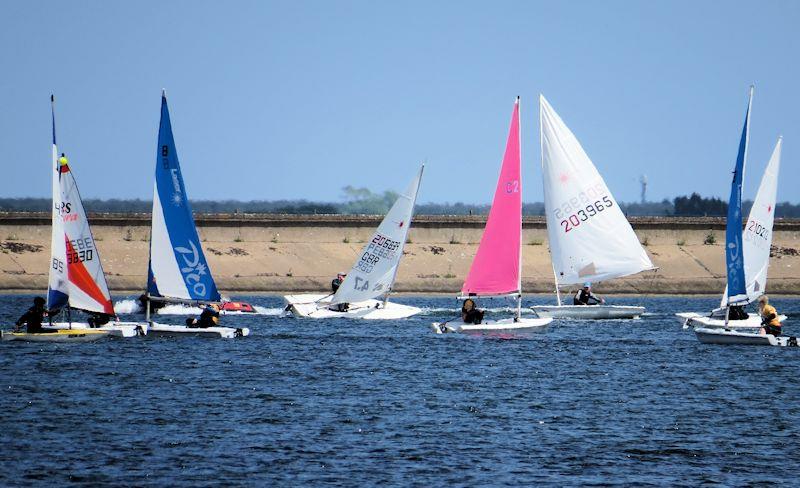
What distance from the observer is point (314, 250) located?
103688mm

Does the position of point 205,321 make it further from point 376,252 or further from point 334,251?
point 334,251

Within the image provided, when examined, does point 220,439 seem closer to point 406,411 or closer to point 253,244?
point 406,411

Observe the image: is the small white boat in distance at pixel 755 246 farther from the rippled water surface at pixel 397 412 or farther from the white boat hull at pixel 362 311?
the white boat hull at pixel 362 311

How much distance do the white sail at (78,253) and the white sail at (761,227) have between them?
2366 cm

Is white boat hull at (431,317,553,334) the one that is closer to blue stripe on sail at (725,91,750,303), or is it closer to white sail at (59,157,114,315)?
blue stripe on sail at (725,91,750,303)

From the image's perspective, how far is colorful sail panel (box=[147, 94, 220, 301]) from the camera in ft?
145

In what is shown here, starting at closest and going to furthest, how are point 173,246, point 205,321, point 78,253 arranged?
point 78,253 < point 173,246 < point 205,321

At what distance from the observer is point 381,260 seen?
55531 millimetres

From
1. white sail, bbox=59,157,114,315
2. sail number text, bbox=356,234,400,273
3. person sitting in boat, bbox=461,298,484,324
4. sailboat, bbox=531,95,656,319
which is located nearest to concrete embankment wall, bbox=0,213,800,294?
sail number text, bbox=356,234,400,273

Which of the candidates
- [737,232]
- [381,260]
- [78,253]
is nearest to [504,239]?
[381,260]

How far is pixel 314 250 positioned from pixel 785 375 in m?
67.6

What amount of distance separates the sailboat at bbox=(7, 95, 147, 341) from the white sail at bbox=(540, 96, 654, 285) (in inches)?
727

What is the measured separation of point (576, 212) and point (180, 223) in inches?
645

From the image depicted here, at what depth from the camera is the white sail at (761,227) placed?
53.0 metres
